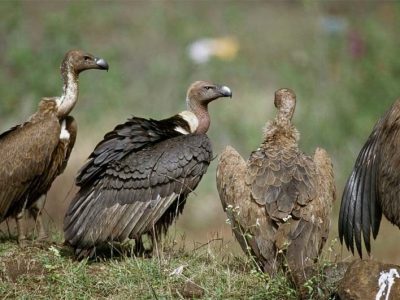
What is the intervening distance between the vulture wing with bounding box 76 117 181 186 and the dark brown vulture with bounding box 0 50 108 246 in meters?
0.55

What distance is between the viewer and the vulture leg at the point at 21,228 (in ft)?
26.9

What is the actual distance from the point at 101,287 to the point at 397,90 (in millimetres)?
10125

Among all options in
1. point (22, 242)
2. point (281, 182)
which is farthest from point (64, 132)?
point (281, 182)

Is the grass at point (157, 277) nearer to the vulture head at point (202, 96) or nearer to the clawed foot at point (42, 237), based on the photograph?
the clawed foot at point (42, 237)

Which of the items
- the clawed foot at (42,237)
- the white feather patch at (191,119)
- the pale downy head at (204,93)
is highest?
the pale downy head at (204,93)

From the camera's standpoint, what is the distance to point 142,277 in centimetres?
712

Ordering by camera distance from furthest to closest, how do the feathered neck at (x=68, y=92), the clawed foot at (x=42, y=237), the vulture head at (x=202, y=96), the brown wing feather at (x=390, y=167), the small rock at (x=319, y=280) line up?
1. the vulture head at (x=202, y=96)
2. the feathered neck at (x=68, y=92)
3. the clawed foot at (x=42, y=237)
4. the brown wing feather at (x=390, y=167)
5. the small rock at (x=319, y=280)

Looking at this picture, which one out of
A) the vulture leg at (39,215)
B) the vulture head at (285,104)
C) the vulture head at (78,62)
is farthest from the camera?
the vulture head at (78,62)

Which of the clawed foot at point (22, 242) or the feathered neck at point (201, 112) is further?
the feathered neck at point (201, 112)

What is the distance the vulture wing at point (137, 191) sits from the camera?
25.3ft

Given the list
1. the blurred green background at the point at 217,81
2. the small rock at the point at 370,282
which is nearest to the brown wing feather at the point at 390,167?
the small rock at the point at 370,282

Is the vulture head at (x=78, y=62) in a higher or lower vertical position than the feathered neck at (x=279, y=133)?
higher

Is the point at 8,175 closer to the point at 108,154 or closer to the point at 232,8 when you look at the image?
the point at 108,154

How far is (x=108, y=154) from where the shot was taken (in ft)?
25.9
